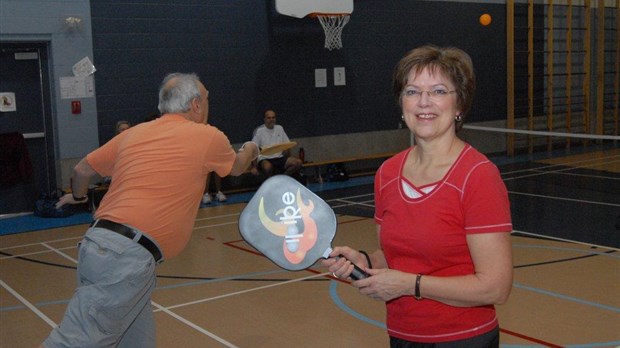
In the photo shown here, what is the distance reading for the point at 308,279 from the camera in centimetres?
654

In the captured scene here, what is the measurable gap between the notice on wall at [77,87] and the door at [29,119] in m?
0.31

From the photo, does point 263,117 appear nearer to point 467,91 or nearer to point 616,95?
point 616,95

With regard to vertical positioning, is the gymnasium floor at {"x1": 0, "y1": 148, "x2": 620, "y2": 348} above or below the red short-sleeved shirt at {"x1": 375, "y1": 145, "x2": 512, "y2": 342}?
below

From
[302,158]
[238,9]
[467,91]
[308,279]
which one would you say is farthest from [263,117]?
[467,91]

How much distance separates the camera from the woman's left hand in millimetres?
2037

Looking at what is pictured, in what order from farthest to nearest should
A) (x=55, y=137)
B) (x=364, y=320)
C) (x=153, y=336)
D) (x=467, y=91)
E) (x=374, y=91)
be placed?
(x=374, y=91) → (x=55, y=137) → (x=364, y=320) → (x=153, y=336) → (x=467, y=91)

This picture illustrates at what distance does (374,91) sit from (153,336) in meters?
11.0

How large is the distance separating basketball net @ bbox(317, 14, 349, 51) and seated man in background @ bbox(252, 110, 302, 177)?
213cm

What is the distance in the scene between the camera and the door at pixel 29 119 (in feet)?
34.7

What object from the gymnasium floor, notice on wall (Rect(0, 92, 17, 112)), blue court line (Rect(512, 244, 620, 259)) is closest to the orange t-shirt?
the gymnasium floor

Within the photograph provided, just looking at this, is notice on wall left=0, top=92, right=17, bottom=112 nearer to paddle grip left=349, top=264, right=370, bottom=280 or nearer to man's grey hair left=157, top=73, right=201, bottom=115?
man's grey hair left=157, top=73, right=201, bottom=115

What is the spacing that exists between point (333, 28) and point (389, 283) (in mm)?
11460

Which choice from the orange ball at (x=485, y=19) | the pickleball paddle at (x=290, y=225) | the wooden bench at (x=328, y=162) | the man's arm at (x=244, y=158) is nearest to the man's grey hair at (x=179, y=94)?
the man's arm at (x=244, y=158)

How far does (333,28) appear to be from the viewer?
13117 mm
